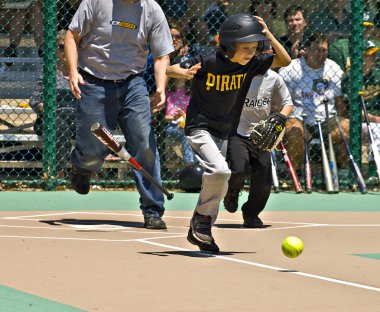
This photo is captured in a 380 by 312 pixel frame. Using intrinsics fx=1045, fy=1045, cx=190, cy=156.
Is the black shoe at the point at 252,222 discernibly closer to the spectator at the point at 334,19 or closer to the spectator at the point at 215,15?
the spectator at the point at 215,15

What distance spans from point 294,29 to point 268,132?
16.4 ft

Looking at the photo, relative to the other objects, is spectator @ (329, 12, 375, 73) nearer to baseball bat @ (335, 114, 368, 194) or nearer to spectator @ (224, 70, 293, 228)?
baseball bat @ (335, 114, 368, 194)

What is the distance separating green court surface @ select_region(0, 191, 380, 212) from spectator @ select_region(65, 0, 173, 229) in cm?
203

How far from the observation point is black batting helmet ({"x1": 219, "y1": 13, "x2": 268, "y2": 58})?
803 cm

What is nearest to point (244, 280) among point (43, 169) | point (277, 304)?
point (277, 304)

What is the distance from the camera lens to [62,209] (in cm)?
1148

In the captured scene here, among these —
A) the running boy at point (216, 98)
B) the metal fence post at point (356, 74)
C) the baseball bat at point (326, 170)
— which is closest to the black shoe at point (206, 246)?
the running boy at point (216, 98)

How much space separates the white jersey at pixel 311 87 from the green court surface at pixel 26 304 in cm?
853

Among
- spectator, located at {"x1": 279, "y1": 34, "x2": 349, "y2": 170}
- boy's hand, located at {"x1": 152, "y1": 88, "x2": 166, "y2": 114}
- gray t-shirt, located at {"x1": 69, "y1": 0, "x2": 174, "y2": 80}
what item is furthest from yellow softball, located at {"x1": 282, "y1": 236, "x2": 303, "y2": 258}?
spectator, located at {"x1": 279, "y1": 34, "x2": 349, "y2": 170}

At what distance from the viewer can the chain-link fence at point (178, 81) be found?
44.5 feet

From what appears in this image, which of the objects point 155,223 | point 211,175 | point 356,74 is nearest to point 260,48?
point 211,175

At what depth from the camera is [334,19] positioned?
579 inches

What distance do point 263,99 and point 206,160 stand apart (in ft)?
8.55

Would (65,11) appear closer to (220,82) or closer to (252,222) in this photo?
(252,222)
